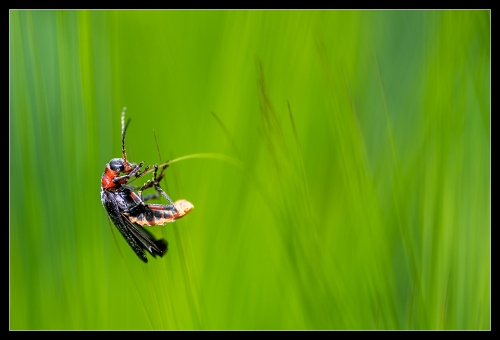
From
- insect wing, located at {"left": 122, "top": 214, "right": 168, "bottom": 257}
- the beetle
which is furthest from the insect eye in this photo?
insect wing, located at {"left": 122, "top": 214, "right": 168, "bottom": 257}

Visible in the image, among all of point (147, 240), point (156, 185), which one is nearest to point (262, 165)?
point (156, 185)

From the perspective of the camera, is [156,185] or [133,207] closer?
[156,185]

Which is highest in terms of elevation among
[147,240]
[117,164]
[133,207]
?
[117,164]

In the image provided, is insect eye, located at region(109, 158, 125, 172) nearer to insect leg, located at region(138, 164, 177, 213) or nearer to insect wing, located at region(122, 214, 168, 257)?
insect leg, located at region(138, 164, 177, 213)

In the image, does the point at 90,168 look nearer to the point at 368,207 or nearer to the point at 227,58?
the point at 227,58

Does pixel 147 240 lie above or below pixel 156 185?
below

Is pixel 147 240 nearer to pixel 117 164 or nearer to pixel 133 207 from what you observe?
pixel 133 207

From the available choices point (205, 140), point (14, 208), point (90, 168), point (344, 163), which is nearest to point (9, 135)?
point (14, 208)
